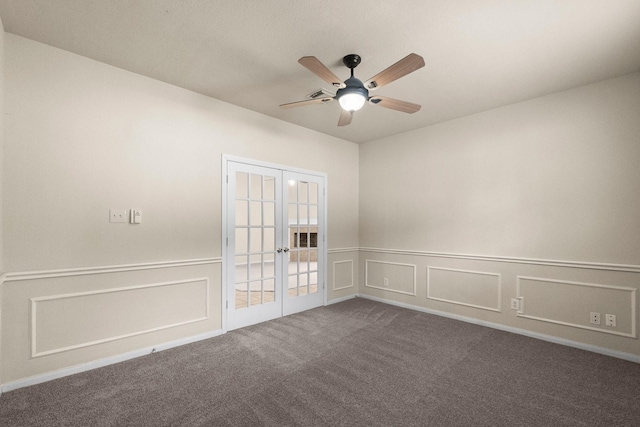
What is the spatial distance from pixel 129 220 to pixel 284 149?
2102 millimetres

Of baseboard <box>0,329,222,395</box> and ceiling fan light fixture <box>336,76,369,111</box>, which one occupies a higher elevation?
ceiling fan light fixture <box>336,76,369,111</box>

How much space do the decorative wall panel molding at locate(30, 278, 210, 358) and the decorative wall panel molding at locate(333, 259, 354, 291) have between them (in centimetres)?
211

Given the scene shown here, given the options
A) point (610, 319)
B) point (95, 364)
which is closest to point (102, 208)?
point (95, 364)

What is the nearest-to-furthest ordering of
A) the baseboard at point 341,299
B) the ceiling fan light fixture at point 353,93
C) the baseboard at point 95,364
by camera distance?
the baseboard at point 95,364
the ceiling fan light fixture at point 353,93
the baseboard at point 341,299

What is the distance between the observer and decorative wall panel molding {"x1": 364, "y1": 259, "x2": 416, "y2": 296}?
4.47 meters

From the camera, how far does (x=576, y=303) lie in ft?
10.1

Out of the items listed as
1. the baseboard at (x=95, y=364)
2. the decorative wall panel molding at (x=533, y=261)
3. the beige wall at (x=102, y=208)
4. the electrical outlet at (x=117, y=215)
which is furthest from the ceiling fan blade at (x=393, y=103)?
the baseboard at (x=95, y=364)

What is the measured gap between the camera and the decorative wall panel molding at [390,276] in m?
4.47

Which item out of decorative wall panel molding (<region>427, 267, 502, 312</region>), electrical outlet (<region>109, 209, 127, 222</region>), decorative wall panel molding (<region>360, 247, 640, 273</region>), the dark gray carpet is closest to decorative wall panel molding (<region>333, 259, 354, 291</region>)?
decorative wall panel molding (<region>360, 247, 640, 273</region>)

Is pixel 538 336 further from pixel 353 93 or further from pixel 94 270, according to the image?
pixel 94 270

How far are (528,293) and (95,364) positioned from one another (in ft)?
14.6

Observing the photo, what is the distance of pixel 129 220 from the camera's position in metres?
2.81

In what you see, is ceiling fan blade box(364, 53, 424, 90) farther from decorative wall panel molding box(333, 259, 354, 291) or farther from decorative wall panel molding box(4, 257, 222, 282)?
decorative wall panel molding box(333, 259, 354, 291)

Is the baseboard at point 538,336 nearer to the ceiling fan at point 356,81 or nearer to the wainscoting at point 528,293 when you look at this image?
the wainscoting at point 528,293
